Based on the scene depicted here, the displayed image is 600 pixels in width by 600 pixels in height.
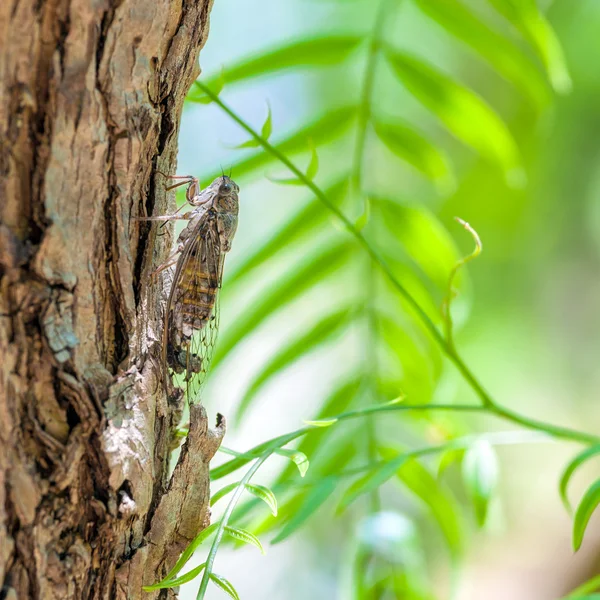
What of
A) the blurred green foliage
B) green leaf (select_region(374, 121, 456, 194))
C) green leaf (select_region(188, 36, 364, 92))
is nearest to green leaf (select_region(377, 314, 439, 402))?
the blurred green foliage

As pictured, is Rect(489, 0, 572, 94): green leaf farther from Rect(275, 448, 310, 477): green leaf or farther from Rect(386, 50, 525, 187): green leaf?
Rect(275, 448, 310, 477): green leaf

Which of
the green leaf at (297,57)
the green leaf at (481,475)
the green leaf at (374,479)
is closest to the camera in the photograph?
the green leaf at (374,479)

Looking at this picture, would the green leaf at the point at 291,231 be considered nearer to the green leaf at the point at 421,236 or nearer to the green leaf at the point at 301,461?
the green leaf at the point at 421,236

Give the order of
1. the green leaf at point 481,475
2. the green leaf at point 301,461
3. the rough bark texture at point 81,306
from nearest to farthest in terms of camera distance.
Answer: the rough bark texture at point 81,306, the green leaf at point 301,461, the green leaf at point 481,475

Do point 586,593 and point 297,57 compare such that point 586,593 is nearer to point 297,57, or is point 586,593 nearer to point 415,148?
point 415,148

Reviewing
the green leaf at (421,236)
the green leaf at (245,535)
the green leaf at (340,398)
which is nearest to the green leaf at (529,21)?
the green leaf at (421,236)

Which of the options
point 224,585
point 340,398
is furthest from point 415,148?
point 224,585

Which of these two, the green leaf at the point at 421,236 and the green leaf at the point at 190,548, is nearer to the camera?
the green leaf at the point at 190,548
